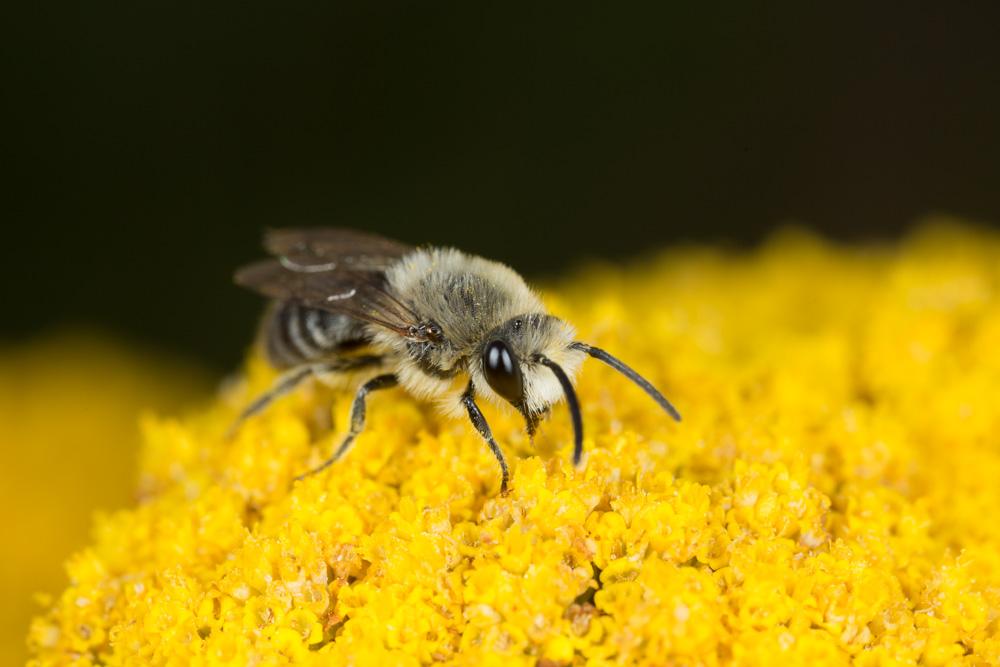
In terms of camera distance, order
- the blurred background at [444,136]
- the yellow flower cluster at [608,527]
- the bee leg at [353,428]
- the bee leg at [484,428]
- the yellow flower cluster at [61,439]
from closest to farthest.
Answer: the yellow flower cluster at [608,527], the bee leg at [484,428], the bee leg at [353,428], the yellow flower cluster at [61,439], the blurred background at [444,136]

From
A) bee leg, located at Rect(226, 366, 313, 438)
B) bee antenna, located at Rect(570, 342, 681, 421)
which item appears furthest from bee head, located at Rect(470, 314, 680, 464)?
bee leg, located at Rect(226, 366, 313, 438)

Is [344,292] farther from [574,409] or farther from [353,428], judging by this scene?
[574,409]

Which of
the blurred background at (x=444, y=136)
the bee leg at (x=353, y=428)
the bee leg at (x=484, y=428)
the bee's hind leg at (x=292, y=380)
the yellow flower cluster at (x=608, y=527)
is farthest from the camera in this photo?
the blurred background at (x=444, y=136)

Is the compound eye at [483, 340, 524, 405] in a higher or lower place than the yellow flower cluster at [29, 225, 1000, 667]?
higher

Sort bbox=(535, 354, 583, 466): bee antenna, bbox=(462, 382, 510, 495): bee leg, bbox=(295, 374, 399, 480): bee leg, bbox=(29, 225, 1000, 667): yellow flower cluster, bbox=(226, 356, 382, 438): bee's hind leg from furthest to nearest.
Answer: bbox=(226, 356, 382, 438): bee's hind leg → bbox=(295, 374, 399, 480): bee leg → bbox=(462, 382, 510, 495): bee leg → bbox=(535, 354, 583, 466): bee antenna → bbox=(29, 225, 1000, 667): yellow flower cluster

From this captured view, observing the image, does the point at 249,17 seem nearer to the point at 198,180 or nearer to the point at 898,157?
the point at 198,180

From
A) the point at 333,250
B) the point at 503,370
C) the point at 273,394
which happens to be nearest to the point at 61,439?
the point at 273,394

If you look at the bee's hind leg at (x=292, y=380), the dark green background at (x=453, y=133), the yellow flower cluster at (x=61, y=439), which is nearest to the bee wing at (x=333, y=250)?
the bee's hind leg at (x=292, y=380)

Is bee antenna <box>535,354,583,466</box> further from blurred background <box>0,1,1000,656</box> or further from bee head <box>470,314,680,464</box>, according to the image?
blurred background <box>0,1,1000,656</box>

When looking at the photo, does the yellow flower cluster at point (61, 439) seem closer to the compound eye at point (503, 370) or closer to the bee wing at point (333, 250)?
the bee wing at point (333, 250)
